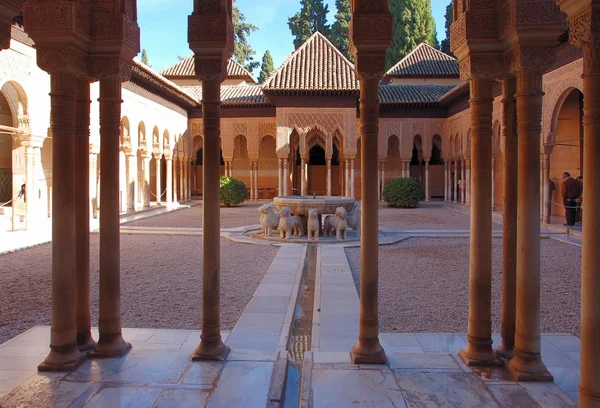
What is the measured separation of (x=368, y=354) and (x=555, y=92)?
13.9 metres

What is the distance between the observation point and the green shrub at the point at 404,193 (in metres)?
24.0

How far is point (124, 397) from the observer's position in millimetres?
3383

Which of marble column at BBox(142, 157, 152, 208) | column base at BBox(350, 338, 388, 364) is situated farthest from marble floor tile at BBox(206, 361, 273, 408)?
marble column at BBox(142, 157, 152, 208)

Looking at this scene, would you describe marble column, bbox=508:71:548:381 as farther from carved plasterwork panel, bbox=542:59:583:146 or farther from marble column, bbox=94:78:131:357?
carved plasterwork panel, bbox=542:59:583:146

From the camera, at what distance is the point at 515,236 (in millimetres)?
4215

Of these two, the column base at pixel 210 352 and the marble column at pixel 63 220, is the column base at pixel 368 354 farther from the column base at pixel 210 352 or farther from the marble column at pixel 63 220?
the marble column at pixel 63 220

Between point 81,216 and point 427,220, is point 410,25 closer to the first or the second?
point 427,220

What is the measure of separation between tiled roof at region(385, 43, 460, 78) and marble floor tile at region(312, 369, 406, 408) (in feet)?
100

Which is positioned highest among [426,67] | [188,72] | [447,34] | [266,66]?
[447,34]

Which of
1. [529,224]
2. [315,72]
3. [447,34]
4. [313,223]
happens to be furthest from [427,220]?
[447,34]

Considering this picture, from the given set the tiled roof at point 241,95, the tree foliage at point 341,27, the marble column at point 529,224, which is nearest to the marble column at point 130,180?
the tiled roof at point 241,95

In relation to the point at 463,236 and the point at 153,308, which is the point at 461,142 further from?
the point at 153,308

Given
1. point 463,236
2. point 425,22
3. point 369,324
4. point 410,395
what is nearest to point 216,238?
point 369,324

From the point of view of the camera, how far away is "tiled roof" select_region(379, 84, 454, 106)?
91.3 feet
